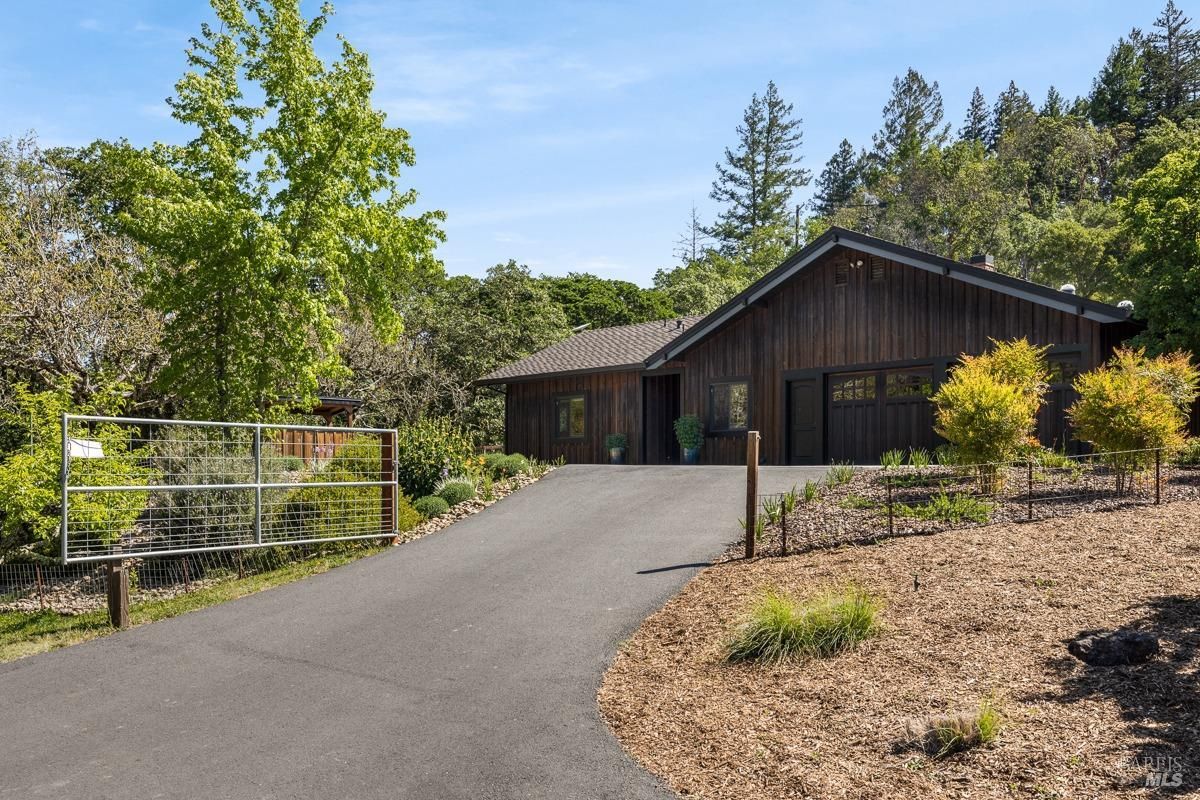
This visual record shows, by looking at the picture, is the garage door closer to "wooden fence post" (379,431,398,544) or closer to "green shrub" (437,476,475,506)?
"green shrub" (437,476,475,506)

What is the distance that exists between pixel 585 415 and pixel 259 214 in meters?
12.4

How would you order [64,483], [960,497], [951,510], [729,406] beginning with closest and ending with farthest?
1. [64,483]
2. [951,510]
3. [960,497]
4. [729,406]

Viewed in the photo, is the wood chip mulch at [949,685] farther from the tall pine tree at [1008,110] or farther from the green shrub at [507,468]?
the tall pine tree at [1008,110]

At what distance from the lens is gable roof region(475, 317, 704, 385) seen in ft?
79.8

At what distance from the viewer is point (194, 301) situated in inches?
562

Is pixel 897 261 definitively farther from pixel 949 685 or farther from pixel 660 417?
pixel 949 685

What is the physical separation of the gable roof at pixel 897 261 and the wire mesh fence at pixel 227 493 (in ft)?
33.6

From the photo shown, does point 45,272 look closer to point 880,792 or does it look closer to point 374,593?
point 374,593

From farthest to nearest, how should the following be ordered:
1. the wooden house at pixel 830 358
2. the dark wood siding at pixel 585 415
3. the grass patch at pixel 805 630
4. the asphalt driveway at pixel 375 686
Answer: the dark wood siding at pixel 585 415 < the wooden house at pixel 830 358 < the grass patch at pixel 805 630 < the asphalt driveway at pixel 375 686

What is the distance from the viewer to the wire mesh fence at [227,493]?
10.7m

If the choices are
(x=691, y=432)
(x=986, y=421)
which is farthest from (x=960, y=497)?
(x=691, y=432)

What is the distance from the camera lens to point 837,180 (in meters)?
71.3

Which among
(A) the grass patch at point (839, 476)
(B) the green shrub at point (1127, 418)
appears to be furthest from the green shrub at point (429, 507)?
(B) the green shrub at point (1127, 418)

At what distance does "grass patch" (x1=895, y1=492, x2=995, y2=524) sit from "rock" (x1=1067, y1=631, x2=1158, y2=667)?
4.42 m
